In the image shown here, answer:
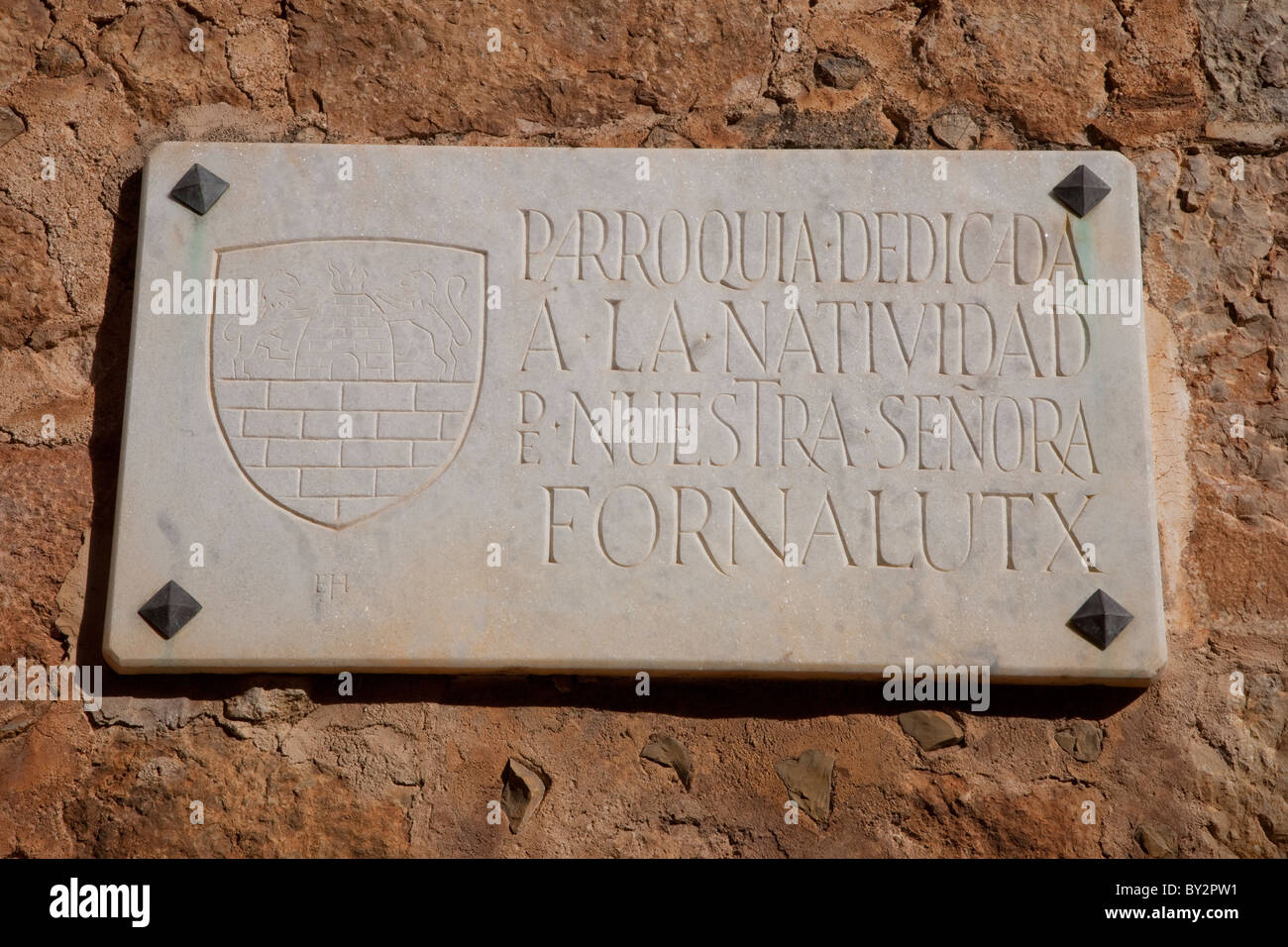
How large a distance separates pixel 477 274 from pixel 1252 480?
1.82 metres

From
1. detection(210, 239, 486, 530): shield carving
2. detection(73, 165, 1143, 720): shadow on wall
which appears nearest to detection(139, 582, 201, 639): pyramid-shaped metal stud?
detection(73, 165, 1143, 720): shadow on wall

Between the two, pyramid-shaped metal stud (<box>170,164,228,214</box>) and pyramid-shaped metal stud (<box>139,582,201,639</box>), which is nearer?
pyramid-shaped metal stud (<box>139,582,201,639</box>)

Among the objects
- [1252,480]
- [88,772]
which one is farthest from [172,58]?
[1252,480]

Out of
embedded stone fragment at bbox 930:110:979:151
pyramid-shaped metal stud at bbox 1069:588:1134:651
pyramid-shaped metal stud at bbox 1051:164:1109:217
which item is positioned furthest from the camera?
embedded stone fragment at bbox 930:110:979:151

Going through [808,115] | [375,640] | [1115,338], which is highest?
[808,115]

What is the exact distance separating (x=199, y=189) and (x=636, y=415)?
1129mm

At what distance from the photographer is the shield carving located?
7.70 ft

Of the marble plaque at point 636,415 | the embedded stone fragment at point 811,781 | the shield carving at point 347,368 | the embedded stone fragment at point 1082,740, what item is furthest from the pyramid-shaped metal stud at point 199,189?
the embedded stone fragment at point 1082,740

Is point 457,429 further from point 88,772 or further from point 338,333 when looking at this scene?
point 88,772

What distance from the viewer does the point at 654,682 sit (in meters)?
2.38

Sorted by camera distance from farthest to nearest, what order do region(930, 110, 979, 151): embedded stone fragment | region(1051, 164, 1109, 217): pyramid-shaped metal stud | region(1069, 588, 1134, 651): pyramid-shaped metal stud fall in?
region(930, 110, 979, 151): embedded stone fragment → region(1051, 164, 1109, 217): pyramid-shaped metal stud → region(1069, 588, 1134, 651): pyramid-shaped metal stud

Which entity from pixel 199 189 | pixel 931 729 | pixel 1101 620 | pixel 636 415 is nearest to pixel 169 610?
pixel 199 189

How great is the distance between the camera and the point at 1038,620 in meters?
2.28

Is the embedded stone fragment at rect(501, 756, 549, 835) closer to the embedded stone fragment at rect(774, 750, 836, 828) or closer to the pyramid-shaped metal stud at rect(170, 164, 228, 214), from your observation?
the embedded stone fragment at rect(774, 750, 836, 828)
